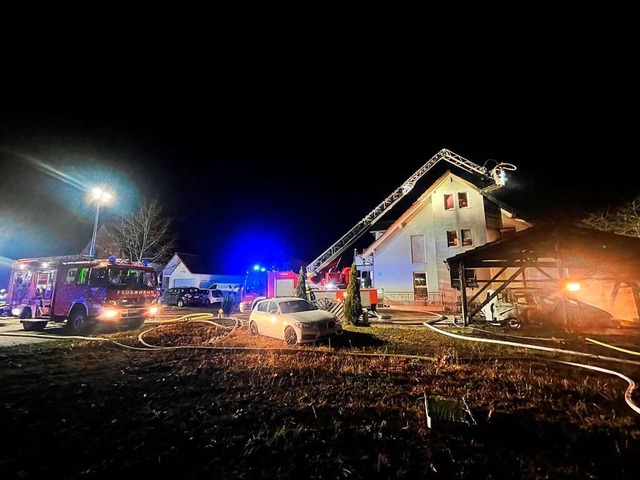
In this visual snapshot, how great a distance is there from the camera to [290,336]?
35.1 ft

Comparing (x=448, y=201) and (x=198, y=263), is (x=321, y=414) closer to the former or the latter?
(x=448, y=201)

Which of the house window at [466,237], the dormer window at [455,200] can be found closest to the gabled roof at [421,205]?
the dormer window at [455,200]

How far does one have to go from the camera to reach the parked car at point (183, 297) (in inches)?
1118

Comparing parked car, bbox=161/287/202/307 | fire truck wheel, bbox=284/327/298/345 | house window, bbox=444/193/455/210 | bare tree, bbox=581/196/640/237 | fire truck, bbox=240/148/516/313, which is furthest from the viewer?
parked car, bbox=161/287/202/307

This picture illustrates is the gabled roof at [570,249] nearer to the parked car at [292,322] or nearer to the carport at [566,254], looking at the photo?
the carport at [566,254]

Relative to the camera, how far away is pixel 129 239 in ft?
103

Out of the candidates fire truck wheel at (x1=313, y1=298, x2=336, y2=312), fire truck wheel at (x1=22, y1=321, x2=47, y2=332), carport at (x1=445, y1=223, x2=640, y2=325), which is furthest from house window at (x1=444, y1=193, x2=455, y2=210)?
fire truck wheel at (x1=22, y1=321, x2=47, y2=332)

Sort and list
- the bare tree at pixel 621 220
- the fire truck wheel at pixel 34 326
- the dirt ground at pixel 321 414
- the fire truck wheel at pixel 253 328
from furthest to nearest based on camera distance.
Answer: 1. the bare tree at pixel 621 220
2. the fire truck wheel at pixel 34 326
3. the fire truck wheel at pixel 253 328
4. the dirt ground at pixel 321 414

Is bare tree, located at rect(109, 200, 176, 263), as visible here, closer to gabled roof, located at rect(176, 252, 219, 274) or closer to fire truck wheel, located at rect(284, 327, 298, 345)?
gabled roof, located at rect(176, 252, 219, 274)

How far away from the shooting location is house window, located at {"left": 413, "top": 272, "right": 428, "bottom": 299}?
1046 inches

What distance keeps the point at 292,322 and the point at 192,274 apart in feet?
122

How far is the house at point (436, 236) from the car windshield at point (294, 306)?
54.8 ft

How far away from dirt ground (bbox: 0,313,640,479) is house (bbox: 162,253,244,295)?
116 ft

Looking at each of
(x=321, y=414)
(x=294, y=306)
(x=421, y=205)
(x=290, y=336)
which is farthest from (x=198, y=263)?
(x=321, y=414)
